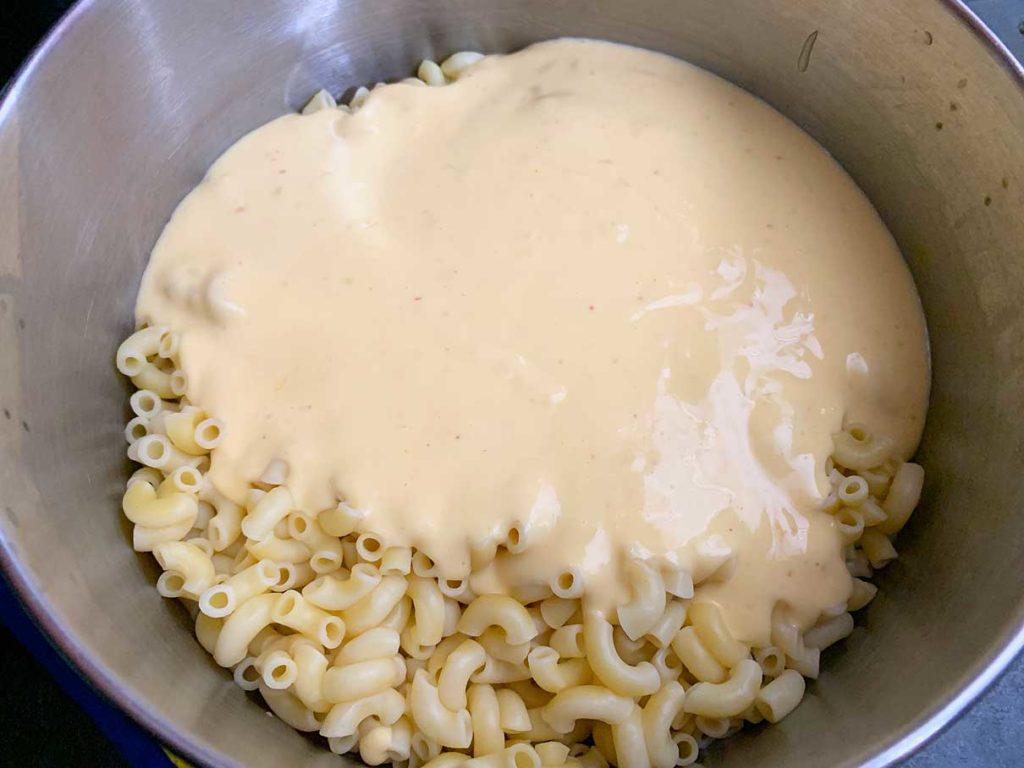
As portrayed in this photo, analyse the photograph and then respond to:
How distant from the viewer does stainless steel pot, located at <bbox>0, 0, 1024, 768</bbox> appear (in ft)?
3.52

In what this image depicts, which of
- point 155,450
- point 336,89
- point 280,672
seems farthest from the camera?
point 336,89

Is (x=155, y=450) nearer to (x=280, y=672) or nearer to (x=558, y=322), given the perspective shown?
(x=280, y=672)

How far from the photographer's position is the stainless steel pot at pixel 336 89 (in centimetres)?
107

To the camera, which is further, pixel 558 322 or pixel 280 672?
pixel 558 322

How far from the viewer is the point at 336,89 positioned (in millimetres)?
1629

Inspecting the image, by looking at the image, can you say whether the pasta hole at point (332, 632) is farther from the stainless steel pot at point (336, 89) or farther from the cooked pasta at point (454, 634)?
the stainless steel pot at point (336, 89)

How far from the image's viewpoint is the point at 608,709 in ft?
3.70

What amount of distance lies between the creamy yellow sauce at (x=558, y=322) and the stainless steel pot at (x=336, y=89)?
2.5 inches

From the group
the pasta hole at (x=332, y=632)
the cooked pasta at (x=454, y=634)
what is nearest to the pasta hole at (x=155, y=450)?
the cooked pasta at (x=454, y=634)

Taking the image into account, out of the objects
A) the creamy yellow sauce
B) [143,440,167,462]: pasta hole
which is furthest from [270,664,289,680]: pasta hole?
[143,440,167,462]: pasta hole

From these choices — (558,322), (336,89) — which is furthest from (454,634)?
(336,89)

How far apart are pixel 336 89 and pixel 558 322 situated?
0.65m

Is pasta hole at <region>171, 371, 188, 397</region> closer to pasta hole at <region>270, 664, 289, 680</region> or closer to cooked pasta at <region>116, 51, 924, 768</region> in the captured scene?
cooked pasta at <region>116, 51, 924, 768</region>

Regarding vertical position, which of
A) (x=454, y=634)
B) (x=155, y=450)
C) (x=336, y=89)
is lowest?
(x=454, y=634)
